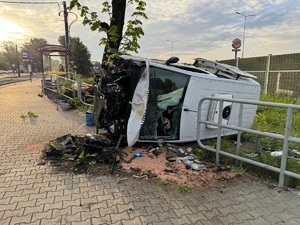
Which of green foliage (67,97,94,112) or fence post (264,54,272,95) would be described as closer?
green foliage (67,97,94,112)

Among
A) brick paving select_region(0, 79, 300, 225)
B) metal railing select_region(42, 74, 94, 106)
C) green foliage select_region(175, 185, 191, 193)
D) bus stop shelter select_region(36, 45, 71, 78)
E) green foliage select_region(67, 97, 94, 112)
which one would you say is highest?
bus stop shelter select_region(36, 45, 71, 78)

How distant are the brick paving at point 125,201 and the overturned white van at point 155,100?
1.41 meters

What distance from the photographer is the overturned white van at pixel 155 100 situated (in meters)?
4.48

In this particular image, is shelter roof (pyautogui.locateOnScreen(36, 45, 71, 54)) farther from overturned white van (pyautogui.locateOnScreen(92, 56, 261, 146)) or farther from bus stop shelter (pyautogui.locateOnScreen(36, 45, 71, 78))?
overturned white van (pyautogui.locateOnScreen(92, 56, 261, 146))

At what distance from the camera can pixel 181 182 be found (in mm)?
3418

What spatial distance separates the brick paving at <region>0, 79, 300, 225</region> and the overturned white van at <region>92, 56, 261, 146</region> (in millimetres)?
1413

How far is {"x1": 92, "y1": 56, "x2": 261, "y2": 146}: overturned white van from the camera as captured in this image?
14.7 ft

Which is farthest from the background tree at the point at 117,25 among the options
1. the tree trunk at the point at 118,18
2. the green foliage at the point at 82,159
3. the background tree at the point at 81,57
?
the background tree at the point at 81,57

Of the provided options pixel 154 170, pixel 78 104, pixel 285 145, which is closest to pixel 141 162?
pixel 154 170

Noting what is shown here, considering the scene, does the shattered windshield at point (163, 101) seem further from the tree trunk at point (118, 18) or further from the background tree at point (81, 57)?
the background tree at point (81, 57)

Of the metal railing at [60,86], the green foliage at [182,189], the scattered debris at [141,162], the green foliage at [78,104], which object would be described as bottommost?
the green foliage at [182,189]

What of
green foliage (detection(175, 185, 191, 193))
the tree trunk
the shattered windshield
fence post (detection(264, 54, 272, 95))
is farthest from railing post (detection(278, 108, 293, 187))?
fence post (detection(264, 54, 272, 95))

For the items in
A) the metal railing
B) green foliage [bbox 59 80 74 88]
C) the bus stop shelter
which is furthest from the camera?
the bus stop shelter

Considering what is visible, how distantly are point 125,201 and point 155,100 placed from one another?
7.12 feet
